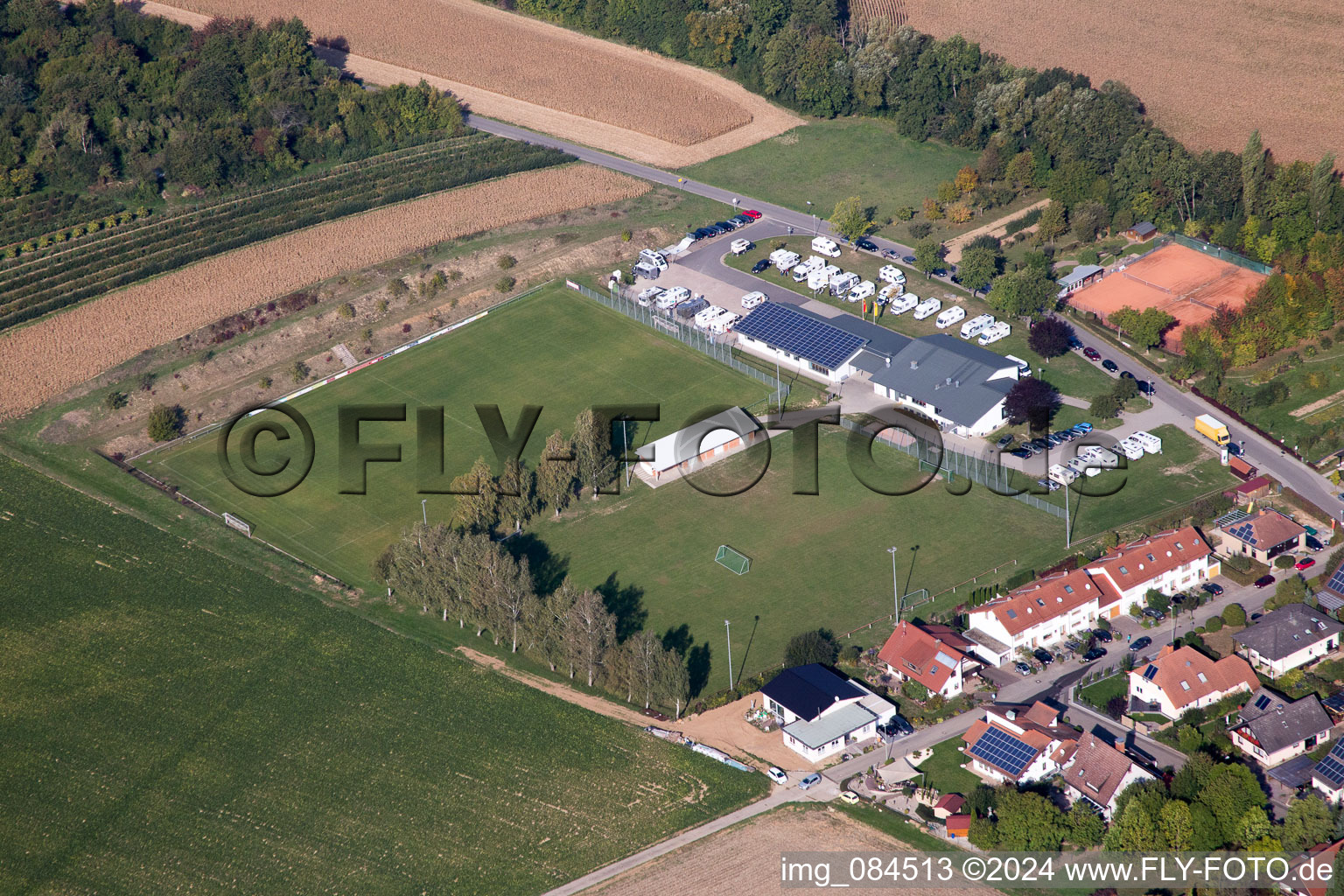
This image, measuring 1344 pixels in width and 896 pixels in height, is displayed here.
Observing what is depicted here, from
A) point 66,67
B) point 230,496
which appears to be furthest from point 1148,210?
point 66,67

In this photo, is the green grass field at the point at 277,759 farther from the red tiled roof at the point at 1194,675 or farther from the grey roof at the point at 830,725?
the red tiled roof at the point at 1194,675

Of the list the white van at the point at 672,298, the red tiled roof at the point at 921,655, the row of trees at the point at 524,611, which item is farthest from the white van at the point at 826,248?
the red tiled roof at the point at 921,655

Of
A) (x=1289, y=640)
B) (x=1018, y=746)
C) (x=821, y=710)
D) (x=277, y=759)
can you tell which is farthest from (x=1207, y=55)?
(x=277, y=759)

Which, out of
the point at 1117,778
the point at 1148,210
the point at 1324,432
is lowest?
the point at 1117,778

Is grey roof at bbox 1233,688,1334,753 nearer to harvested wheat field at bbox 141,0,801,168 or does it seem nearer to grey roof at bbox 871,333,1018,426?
grey roof at bbox 871,333,1018,426

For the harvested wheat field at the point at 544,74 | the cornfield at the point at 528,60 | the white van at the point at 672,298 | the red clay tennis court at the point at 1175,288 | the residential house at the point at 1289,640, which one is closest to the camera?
the residential house at the point at 1289,640

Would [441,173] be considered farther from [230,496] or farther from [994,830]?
[994,830]
